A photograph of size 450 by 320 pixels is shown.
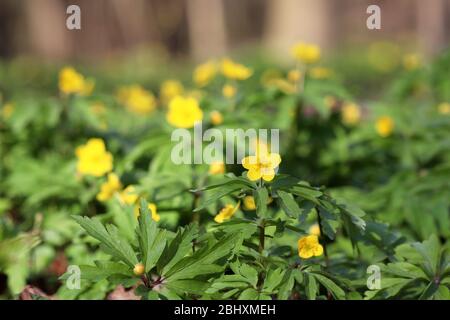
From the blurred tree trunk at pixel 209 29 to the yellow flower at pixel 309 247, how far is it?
50.0ft

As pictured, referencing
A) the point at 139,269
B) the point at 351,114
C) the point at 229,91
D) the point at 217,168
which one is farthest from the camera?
the point at 351,114

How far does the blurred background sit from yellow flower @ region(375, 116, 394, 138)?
37.0 ft

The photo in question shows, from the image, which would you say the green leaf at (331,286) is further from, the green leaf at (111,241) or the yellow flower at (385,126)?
the yellow flower at (385,126)

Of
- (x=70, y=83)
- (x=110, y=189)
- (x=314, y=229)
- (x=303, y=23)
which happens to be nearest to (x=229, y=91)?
(x=70, y=83)

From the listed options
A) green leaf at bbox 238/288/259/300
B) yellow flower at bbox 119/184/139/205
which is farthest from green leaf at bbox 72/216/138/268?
yellow flower at bbox 119/184/139/205

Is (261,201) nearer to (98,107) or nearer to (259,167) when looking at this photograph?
(259,167)

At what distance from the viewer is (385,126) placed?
3428 mm

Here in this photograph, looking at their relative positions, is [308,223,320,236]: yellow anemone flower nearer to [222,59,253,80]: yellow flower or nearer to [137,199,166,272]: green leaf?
[137,199,166,272]: green leaf

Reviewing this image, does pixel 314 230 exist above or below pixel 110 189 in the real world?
below

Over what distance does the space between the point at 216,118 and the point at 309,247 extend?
1103 millimetres

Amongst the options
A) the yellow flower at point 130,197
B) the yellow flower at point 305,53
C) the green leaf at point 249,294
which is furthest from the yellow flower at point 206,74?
the green leaf at point 249,294

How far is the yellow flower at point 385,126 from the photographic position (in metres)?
3.43

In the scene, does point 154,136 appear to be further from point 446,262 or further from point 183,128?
point 446,262

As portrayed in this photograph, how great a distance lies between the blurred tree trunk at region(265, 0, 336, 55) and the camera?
46.1 ft
